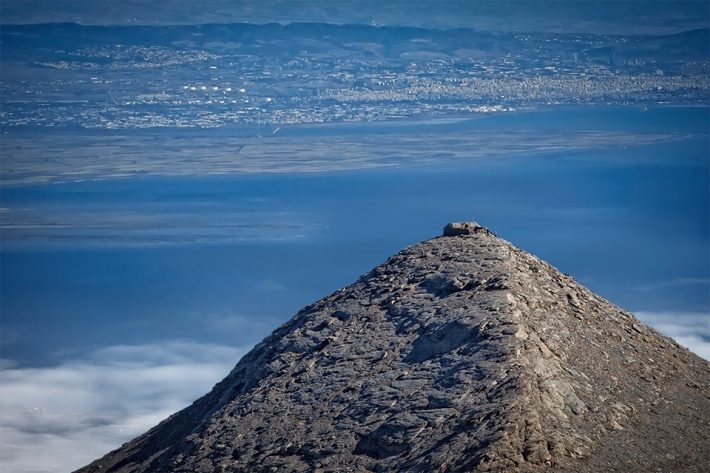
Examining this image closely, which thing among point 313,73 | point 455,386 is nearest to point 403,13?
point 313,73

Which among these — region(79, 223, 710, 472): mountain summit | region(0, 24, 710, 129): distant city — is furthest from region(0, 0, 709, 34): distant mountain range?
region(79, 223, 710, 472): mountain summit

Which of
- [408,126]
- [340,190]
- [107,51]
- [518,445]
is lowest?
[518,445]

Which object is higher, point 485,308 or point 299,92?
point 299,92

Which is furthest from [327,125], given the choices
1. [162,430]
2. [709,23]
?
[162,430]

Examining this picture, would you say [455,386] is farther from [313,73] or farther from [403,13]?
[403,13]

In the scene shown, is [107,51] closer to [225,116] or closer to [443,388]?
[225,116]

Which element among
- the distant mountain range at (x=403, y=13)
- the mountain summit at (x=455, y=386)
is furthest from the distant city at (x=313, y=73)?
the mountain summit at (x=455, y=386)
